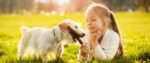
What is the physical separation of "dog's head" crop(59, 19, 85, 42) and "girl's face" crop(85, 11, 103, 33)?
0.28 meters

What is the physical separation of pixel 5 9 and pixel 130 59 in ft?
296

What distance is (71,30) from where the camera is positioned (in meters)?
8.91

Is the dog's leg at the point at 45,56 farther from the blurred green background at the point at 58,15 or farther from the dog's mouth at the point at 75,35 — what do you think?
the dog's mouth at the point at 75,35

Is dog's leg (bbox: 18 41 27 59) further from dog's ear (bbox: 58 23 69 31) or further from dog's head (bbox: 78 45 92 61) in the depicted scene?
dog's head (bbox: 78 45 92 61)

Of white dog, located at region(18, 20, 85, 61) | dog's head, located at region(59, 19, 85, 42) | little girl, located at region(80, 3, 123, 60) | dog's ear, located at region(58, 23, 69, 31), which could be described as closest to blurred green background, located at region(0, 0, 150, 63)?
white dog, located at region(18, 20, 85, 61)

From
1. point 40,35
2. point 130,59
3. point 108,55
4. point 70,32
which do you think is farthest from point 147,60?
point 40,35

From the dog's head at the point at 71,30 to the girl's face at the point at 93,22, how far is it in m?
0.28

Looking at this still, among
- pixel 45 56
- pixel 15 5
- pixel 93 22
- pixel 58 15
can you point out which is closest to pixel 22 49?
pixel 45 56

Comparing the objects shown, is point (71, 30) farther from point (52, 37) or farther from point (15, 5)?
point (15, 5)

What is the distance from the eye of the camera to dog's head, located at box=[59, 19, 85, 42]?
28.9 feet

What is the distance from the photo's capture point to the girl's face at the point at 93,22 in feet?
29.5

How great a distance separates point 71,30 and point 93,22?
1.70ft

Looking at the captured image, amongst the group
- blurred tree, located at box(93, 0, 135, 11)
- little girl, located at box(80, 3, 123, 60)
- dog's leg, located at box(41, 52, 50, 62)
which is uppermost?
little girl, located at box(80, 3, 123, 60)

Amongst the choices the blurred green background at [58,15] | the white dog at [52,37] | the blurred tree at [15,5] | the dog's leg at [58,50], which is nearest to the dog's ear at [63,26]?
the white dog at [52,37]
